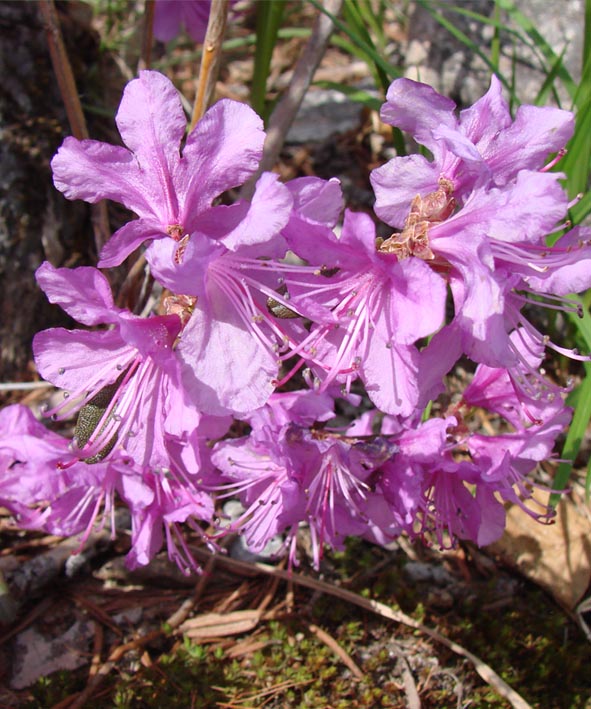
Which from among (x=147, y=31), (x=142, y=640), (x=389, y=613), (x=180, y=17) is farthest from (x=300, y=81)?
(x=142, y=640)

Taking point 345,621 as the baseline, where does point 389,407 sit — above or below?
above

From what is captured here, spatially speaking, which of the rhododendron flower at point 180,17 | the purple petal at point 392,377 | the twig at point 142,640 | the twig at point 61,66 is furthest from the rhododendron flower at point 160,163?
the rhododendron flower at point 180,17

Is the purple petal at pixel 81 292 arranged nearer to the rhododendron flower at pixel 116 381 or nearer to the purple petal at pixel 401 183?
the rhododendron flower at pixel 116 381

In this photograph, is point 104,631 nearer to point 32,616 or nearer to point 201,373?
point 32,616

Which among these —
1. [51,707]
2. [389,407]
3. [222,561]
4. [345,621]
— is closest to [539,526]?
[345,621]

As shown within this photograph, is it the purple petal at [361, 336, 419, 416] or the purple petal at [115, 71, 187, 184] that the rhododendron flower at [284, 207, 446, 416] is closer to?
the purple petal at [361, 336, 419, 416]
